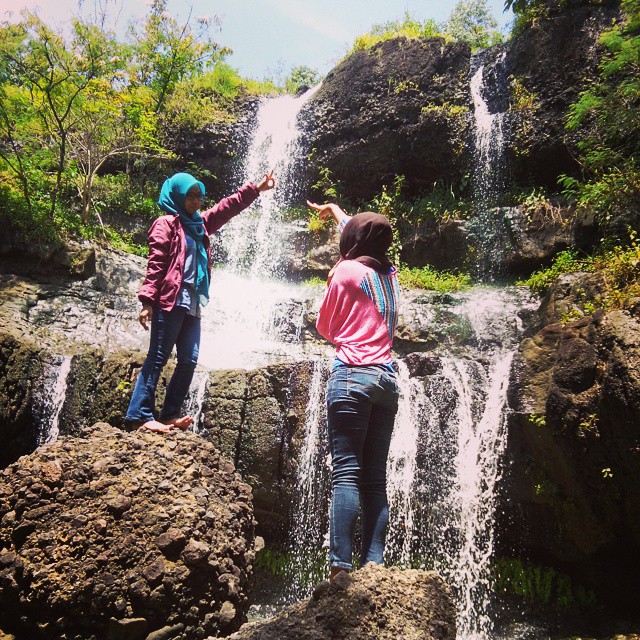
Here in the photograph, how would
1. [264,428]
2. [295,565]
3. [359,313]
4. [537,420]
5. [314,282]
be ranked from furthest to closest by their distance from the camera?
[314,282], [295,565], [264,428], [537,420], [359,313]

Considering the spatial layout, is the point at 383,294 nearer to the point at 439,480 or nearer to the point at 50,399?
the point at 439,480

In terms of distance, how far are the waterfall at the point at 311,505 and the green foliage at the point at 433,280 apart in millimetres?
4604

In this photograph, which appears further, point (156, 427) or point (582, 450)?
point (582, 450)

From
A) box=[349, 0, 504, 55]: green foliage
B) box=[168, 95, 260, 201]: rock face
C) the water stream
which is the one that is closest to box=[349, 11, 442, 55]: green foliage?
box=[349, 0, 504, 55]: green foliage

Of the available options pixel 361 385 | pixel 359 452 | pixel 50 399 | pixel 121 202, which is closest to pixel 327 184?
pixel 121 202

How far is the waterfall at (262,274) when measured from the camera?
7.70 m

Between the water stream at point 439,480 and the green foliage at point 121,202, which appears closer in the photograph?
the water stream at point 439,480

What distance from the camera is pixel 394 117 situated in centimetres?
1048

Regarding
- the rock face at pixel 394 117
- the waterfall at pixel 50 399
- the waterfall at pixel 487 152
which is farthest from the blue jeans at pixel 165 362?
the rock face at pixel 394 117

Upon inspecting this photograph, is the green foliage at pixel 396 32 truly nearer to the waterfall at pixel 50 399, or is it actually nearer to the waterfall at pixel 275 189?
the waterfall at pixel 275 189

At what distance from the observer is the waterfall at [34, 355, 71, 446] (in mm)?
5086

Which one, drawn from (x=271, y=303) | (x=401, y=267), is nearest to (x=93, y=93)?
(x=271, y=303)

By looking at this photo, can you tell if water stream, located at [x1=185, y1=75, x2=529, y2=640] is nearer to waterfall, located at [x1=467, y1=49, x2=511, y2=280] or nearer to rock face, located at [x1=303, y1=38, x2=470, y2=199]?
waterfall, located at [x1=467, y1=49, x2=511, y2=280]

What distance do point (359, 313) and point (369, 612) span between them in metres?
1.30
